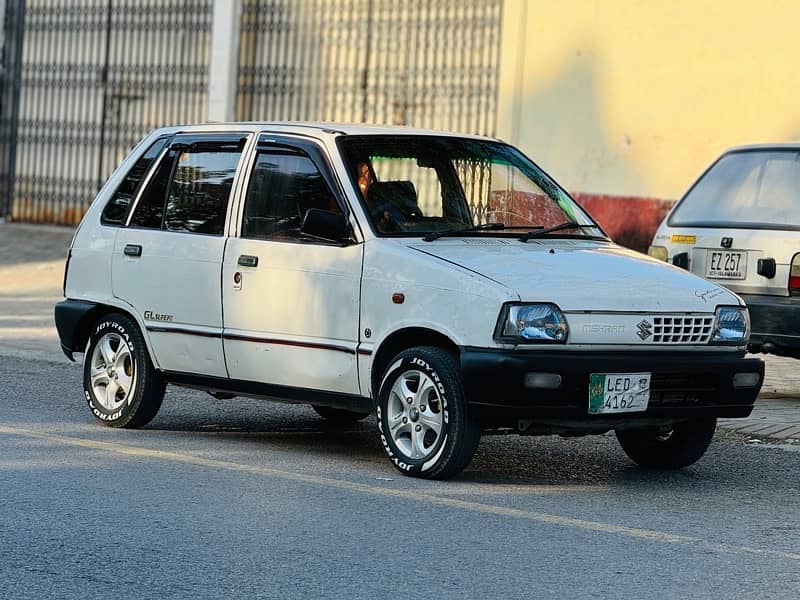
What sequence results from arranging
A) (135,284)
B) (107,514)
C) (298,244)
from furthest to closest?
(135,284), (298,244), (107,514)

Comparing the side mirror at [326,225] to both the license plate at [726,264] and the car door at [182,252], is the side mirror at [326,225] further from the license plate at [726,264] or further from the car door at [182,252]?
the license plate at [726,264]

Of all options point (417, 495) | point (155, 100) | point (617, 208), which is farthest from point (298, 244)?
point (155, 100)

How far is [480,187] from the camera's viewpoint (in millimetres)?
8344

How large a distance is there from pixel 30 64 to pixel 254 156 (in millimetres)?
16206

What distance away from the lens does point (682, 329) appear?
7.40m

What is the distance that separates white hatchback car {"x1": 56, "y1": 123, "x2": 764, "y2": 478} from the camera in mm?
7145

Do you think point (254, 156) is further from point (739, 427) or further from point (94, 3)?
point (94, 3)

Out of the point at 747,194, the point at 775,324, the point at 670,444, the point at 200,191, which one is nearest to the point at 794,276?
the point at 775,324

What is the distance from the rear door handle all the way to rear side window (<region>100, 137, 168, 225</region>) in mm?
237

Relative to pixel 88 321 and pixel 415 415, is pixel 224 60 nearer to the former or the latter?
pixel 88 321

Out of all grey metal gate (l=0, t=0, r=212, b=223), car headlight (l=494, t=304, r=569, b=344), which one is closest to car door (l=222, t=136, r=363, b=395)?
car headlight (l=494, t=304, r=569, b=344)

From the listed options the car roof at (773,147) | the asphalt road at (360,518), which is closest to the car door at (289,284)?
the asphalt road at (360,518)

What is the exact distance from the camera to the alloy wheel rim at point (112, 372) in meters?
8.86

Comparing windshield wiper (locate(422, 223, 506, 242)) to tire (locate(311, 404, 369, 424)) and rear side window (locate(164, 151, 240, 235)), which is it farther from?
tire (locate(311, 404, 369, 424))
